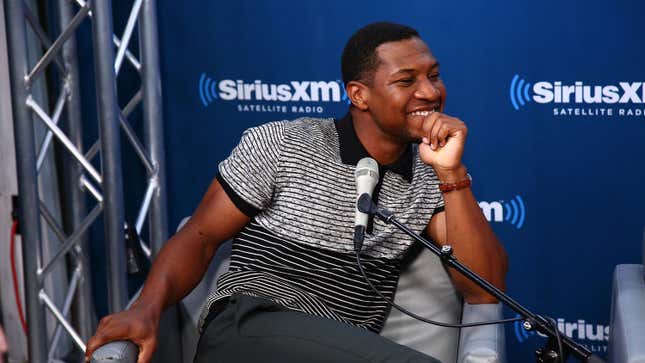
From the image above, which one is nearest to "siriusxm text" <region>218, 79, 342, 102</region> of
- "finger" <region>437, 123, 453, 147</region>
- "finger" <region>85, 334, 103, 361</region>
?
"finger" <region>437, 123, 453, 147</region>

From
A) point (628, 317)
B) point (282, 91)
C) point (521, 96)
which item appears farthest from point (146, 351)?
point (521, 96)

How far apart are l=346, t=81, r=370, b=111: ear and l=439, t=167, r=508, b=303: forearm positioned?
1.11 feet

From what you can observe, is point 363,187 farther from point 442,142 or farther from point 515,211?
point 515,211

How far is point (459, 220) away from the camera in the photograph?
90.0 inches

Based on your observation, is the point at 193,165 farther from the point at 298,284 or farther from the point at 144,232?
the point at 298,284

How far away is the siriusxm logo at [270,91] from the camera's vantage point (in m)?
3.36

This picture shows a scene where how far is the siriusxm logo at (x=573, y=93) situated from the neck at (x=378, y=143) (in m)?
0.79

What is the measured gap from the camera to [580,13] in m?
2.99

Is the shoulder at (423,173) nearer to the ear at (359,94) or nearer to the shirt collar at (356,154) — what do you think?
the shirt collar at (356,154)

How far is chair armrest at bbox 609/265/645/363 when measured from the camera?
80.8 inches

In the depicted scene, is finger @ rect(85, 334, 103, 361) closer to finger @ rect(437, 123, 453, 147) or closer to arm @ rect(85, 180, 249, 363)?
arm @ rect(85, 180, 249, 363)

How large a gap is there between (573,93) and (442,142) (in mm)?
1018

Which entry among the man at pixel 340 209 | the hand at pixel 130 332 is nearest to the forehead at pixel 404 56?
the man at pixel 340 209

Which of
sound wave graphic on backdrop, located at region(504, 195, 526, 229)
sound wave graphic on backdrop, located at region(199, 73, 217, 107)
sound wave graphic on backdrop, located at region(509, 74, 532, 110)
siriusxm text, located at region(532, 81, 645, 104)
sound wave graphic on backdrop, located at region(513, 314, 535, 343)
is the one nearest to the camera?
siriusxm text, located at region(532, 81, 645, 104)
